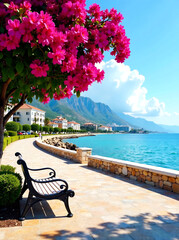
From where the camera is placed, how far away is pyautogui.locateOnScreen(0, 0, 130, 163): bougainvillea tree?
2752 millimetres

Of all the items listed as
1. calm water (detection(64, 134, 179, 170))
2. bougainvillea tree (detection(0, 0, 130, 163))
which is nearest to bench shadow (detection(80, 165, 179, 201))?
bougainvillea tree (detection(0, 0, 130, 163))

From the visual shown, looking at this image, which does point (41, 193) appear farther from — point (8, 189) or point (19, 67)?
point (19, 67)

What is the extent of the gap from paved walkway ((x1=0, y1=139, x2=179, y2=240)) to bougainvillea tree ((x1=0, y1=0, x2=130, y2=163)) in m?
2.49

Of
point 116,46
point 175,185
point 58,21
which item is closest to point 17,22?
point 58,21

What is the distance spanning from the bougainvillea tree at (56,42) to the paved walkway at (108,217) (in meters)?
2.49

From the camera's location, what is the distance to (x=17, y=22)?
273cm

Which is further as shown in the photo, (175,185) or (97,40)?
(175,185)

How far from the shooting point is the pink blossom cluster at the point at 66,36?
2.74 meters

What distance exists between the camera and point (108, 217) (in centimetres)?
452

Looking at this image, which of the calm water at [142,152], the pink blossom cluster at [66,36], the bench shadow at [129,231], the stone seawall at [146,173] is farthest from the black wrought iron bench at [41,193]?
the calm water at [142,152]

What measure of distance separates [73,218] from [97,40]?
3.48m

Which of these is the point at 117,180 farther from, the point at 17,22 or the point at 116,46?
the point at 17,22

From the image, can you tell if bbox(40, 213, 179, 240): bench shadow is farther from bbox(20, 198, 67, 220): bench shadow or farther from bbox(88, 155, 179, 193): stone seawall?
bbox(88, 155, 179, 193): stone seawall

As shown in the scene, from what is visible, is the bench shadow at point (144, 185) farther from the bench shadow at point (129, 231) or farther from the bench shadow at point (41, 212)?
the bench shadow at point (41, 212)
